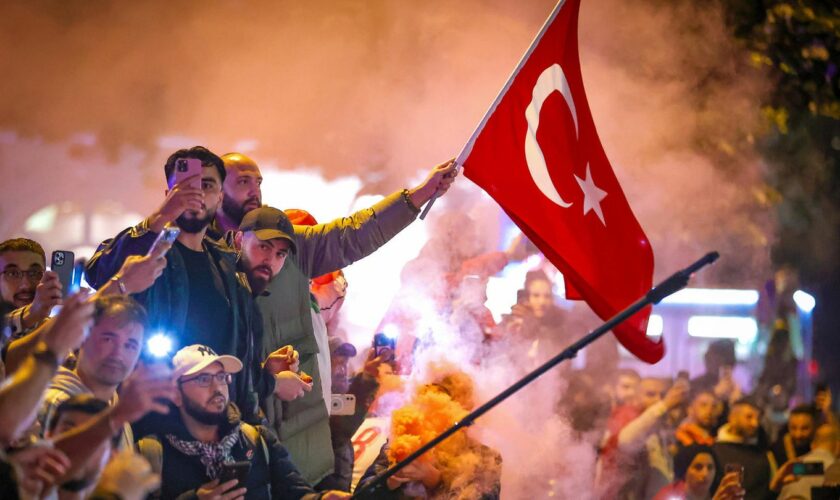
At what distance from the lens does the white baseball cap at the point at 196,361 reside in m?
3.87

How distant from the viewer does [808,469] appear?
740 cm

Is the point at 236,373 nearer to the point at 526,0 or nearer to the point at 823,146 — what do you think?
the point at 526,0

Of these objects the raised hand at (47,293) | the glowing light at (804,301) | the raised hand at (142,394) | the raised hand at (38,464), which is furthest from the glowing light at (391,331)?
the glowing light at (804,301)

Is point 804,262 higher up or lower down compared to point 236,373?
higher up

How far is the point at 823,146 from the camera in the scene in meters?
10.0

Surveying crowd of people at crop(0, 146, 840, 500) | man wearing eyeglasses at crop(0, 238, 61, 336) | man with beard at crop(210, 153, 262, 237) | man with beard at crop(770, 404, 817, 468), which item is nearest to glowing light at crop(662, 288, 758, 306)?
crowd of people at crop(0, 146, 840, 500)

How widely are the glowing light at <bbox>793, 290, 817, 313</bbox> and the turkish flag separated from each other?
18.9 feet

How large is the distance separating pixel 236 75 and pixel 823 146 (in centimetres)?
514

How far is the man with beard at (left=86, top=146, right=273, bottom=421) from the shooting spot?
4.05 m

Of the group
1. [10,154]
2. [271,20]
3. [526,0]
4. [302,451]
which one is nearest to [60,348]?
[302,451]

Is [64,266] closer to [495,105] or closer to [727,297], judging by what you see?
[495,105]

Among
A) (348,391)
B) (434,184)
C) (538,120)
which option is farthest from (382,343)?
(538,120)

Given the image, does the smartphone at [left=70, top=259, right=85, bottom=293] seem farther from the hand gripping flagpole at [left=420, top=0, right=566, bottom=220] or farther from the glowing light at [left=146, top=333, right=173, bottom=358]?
the hand gripping flagpole at [left=420, top=0, right=566, bottom=220]

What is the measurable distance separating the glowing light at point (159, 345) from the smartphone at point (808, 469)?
4.72 meters
